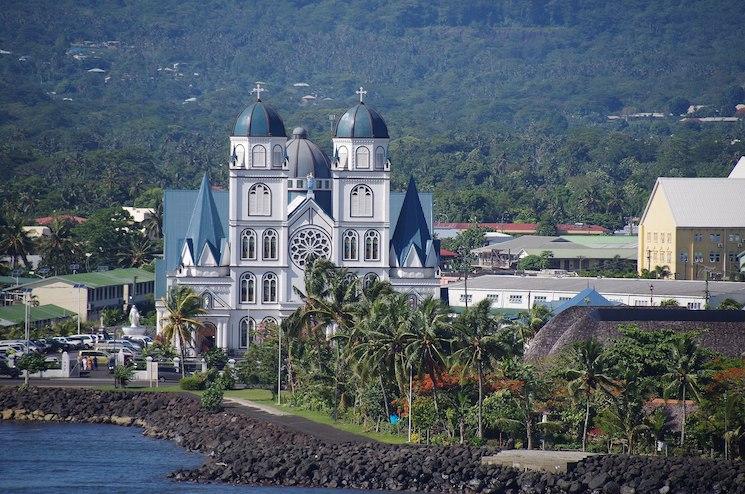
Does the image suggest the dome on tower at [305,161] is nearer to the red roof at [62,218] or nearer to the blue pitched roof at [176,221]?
the blue pitched roof at [176,221]

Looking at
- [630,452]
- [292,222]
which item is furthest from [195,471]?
[292,222]

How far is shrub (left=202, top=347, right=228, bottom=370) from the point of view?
8288 centimetres

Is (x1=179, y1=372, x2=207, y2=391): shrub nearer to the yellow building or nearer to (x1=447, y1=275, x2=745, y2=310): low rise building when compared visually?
(x1=447, y1=275, x2=745, y2=310): low rise building

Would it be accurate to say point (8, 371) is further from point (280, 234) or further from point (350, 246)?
point (350, 246)

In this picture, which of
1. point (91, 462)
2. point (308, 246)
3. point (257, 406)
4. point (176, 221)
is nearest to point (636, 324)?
point (257, 406)

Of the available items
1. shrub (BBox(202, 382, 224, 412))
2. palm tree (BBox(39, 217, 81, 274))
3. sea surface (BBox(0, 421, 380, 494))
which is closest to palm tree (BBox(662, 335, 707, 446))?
sea surface (BBox(0, 421, 380, 494))

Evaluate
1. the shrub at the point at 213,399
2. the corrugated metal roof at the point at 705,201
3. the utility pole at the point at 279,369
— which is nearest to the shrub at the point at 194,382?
the utility pole at the point at 279,369

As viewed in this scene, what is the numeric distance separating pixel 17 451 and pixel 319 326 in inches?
439

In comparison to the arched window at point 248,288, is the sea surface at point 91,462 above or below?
below

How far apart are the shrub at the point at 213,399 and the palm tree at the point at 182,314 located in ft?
32.2

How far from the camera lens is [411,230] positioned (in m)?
90.0

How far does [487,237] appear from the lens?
487 ft

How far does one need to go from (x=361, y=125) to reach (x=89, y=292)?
60.6ft

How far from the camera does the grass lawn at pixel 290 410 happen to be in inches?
2559
